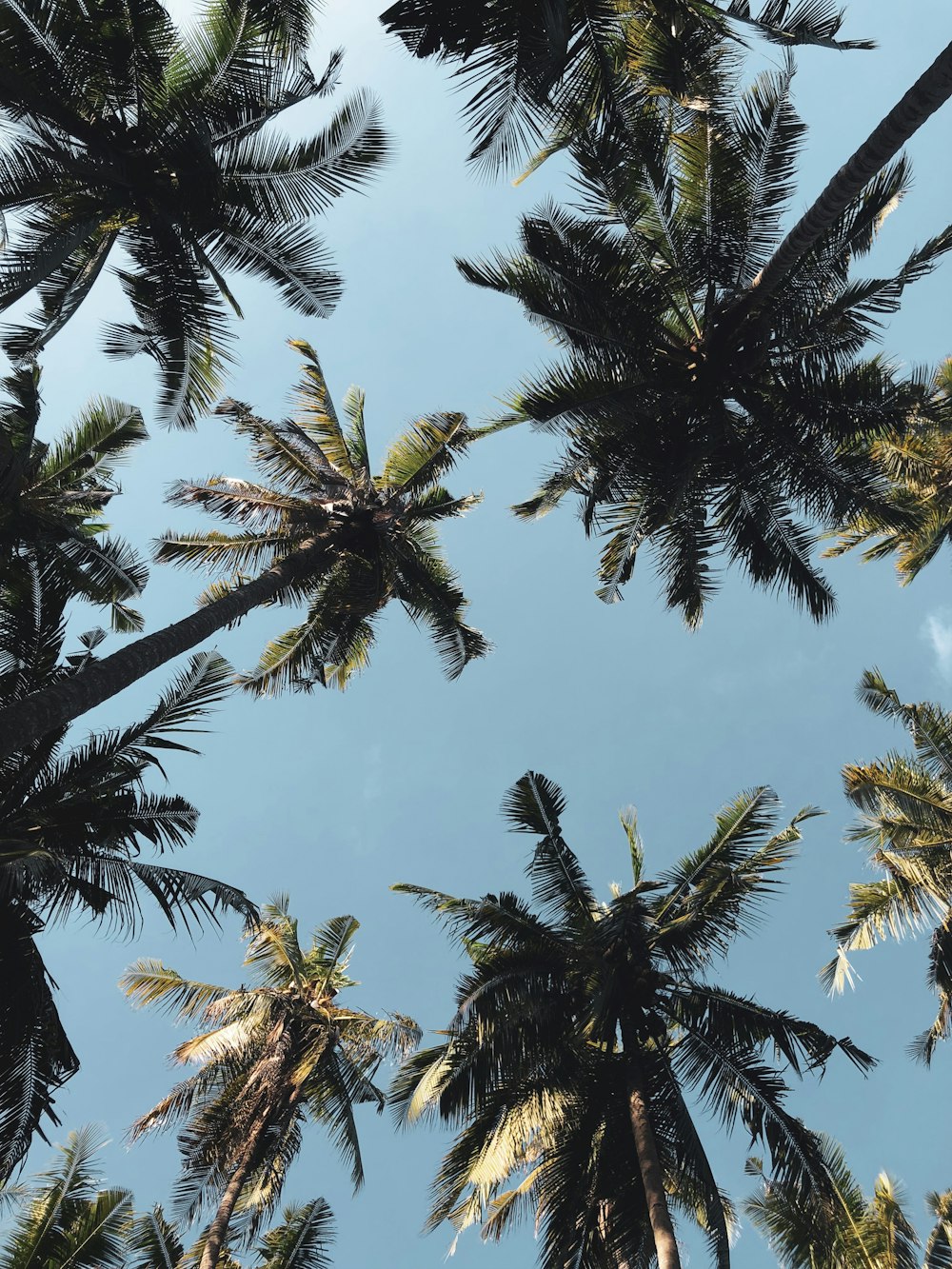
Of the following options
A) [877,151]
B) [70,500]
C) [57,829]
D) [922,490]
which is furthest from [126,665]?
[922,490]

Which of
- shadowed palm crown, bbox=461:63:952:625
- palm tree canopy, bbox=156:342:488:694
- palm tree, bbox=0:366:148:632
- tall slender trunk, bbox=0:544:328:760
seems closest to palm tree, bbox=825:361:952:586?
shadowed palm crown, bbox=461:63:952:625

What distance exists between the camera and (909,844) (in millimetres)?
Result: 15711

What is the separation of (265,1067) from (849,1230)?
9.00 meters

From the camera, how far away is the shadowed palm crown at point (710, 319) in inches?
487

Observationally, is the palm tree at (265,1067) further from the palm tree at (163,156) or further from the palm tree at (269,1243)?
the palm tree at (163,156)

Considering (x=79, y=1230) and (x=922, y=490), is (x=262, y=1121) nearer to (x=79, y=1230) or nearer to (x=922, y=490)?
(x=79, y=1230)

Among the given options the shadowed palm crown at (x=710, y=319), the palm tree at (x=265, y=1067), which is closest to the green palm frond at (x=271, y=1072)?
the palm tree at (x=265, y=1067)

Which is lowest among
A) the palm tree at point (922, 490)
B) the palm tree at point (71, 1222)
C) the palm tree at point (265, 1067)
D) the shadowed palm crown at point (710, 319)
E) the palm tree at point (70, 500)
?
the palm tree at point (71, 1222)

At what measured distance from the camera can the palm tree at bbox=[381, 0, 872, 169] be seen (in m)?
9.36

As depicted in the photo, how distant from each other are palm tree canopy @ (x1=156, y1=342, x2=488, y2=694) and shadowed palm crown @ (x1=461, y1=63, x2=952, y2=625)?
9.76 ft

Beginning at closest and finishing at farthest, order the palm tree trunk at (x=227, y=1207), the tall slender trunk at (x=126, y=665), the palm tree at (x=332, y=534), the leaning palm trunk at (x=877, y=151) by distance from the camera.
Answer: the leaning palm trunk at (x=877, y=151) < the tall slender trunk at (x=126, y=665) < the palm tree trunk at (x=227, y=1207) < the palm tree at (x=332, y=534)

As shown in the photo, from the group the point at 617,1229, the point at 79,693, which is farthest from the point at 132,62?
the point at 617,1229

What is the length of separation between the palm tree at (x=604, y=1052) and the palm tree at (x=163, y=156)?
8637 millimetres

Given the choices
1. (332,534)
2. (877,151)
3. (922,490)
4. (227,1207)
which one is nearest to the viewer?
(877,151)
